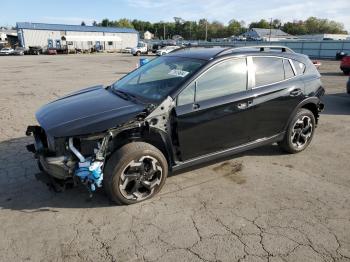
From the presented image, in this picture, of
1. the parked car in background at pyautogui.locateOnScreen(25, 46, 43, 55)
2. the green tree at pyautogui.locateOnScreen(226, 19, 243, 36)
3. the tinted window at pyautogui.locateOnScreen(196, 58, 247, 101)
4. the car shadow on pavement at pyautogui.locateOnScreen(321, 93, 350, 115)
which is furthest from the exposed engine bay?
the green tree at pyautogui.locateOnScreen(226, 19, 243, 36)

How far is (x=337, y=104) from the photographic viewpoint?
9.22m

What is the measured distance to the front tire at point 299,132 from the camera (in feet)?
16.3

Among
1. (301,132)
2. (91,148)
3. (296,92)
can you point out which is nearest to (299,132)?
(301,132)

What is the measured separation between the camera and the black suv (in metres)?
3.43

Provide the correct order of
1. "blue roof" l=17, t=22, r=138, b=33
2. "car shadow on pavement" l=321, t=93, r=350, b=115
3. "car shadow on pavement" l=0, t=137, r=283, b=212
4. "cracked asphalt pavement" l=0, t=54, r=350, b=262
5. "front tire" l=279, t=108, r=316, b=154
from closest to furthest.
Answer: "cracked asphalt pavement" l=0, t=54, r=350, b=262, "car shadow on pavement" l=0, t=137, r=283, b=212, "front tire" l=279, t=108, r=316, b=154, "car shadow on pavement" l=321, t=93, r=350, b=115, "blue roof" l=17, t=22, r=138, b=33

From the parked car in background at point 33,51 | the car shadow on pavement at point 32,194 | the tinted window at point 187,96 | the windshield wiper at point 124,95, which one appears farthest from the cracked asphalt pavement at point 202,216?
the parked car in background at point 33,51

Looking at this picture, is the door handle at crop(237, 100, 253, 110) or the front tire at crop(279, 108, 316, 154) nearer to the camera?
the door handle at crop(237, 100, 253, 110)

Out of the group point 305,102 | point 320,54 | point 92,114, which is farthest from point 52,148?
point 320,54

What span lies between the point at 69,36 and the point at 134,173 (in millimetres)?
63509

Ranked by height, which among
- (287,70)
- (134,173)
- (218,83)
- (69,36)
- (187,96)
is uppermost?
(69,36)

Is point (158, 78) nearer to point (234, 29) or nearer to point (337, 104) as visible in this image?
point (337, 104)

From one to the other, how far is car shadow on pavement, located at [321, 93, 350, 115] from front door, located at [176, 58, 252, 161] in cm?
483

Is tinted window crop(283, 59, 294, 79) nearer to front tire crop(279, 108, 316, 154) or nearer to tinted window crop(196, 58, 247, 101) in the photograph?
front tire crop(279, 108, 316, 154)

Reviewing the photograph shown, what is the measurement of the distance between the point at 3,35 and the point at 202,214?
90.3m
